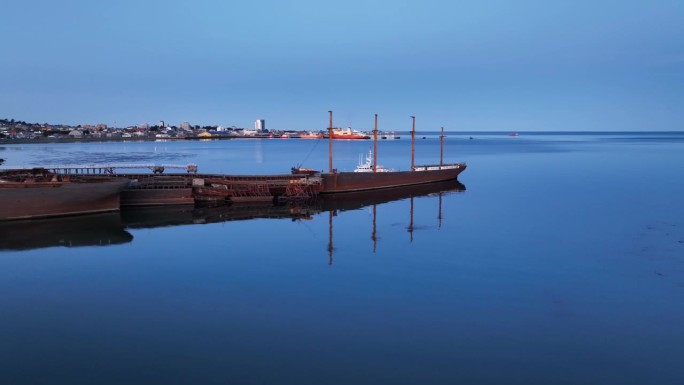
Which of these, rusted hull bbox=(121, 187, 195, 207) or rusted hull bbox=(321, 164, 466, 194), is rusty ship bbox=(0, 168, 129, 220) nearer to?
rusted hull bbox=(121, 187, 195, 207)

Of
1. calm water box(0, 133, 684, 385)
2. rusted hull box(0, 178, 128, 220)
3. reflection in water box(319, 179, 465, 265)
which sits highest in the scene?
rusted hull box(0, 178, 128, 220)

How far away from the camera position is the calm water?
13.4 meters

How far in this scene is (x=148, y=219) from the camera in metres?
36.5

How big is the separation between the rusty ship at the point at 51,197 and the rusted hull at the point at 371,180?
1958cm

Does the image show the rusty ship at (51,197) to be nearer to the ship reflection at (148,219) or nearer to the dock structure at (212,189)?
the ship reflection at (148,219)

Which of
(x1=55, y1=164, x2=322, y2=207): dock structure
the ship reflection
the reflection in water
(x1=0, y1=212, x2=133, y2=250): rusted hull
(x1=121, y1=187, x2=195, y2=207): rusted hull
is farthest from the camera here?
(x1=55, y1=164, x2=322, y2=207): dock structure

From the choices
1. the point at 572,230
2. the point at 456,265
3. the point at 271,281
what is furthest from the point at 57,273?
the point at 572,230

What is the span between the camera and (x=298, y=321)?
16422 mm

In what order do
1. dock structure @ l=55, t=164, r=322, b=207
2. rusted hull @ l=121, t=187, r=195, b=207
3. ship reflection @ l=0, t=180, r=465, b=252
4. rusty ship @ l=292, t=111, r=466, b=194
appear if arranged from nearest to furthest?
ship reflection @ l=0, t=180, r=465, b=252
rusted hull @ l=121, t=187, r=195, b=207
dock structure @ l=55, t=164, r=322, b=207
rusty ship @ l=292, t=111, r=466, b=194

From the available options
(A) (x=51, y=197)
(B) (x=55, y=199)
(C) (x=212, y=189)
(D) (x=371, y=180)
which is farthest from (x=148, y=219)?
(D) (x=371, y=180)

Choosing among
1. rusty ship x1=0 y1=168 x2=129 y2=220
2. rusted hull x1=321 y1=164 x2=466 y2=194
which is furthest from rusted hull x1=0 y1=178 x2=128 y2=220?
rusted hull x1=321 y1=164 x2=466 y2=194

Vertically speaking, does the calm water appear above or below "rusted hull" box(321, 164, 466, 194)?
below

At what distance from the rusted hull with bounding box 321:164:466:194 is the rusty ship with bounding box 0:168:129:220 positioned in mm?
19575

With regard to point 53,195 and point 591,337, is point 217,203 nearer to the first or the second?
point 53,195
